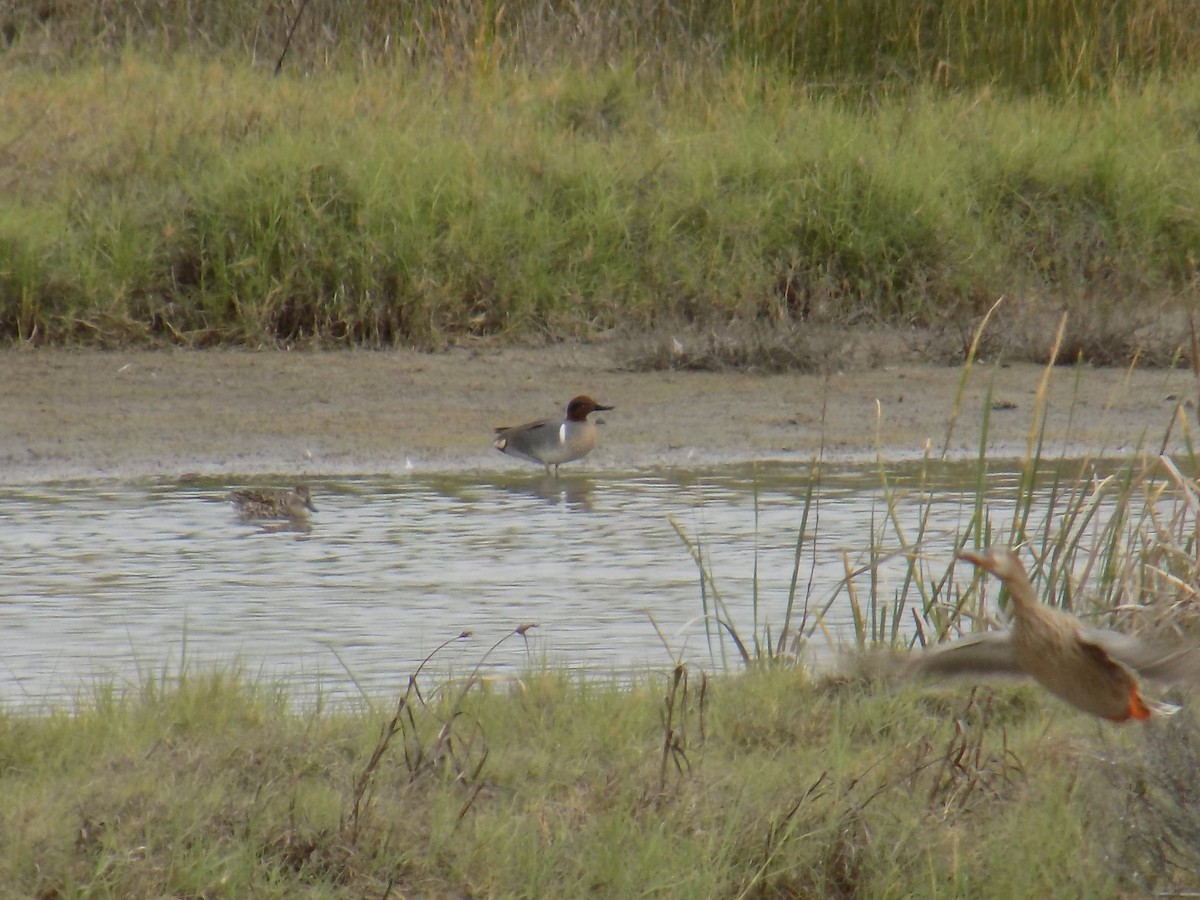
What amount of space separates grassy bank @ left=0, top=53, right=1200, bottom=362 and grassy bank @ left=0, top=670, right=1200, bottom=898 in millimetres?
5471

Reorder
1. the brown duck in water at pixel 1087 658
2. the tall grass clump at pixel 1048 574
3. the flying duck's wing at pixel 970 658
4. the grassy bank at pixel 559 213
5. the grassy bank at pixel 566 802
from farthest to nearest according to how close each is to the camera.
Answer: the grassy bank at pixel 559 213 → the tall grass clump at pixel 1048 574 → the grassy bank at pixel 566 802 → the flying duck's wing at pixel 970 658 → the brown duck in water at pixel 1087 658

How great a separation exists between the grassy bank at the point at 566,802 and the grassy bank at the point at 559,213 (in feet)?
17.9

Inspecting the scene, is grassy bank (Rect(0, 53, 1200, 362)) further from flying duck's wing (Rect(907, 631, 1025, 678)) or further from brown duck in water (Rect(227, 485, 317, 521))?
flying duck's wing (Rect(907, 631, 1025, 678))

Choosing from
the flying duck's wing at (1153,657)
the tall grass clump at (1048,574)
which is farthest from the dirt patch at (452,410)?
the flying duck's wing at (1153,657)

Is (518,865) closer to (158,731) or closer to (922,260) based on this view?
(158,731)

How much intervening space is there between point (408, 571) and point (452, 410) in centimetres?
278

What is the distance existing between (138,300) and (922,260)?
→ 13.0 ft

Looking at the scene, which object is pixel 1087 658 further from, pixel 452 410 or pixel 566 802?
pixel 452 410

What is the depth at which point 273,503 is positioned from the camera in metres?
7.19

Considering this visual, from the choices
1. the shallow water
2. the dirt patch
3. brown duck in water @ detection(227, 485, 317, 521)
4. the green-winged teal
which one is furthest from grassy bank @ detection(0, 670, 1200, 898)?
the dirt patch

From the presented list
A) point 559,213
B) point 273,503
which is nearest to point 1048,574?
point 273,503

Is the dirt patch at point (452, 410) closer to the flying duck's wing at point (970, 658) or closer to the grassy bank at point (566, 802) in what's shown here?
the grassy bank at point (566, 802)

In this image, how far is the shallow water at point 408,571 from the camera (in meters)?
5.38

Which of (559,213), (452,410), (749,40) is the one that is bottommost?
(452,410)
